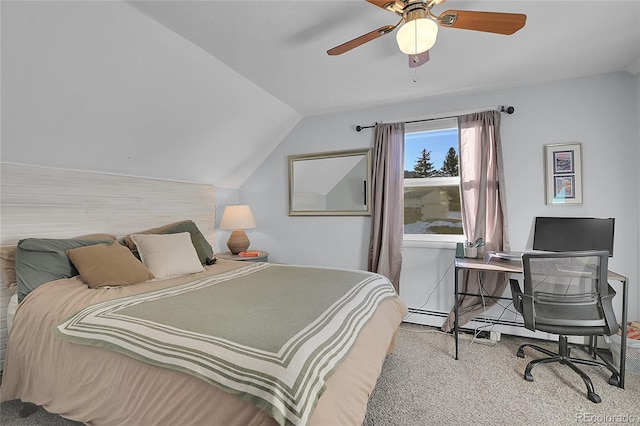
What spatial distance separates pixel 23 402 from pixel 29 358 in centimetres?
32

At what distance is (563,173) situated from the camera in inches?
105

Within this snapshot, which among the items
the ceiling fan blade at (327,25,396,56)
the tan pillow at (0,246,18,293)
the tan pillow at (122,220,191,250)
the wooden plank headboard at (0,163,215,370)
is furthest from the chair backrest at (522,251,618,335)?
the tan pillow at (0,246,18,293)

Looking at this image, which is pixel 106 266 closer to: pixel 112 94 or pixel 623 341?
pixel 112 94

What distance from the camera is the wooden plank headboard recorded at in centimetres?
211

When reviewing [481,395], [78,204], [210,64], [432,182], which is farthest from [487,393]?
[78,204]

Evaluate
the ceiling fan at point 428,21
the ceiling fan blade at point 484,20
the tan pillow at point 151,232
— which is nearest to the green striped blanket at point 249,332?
the tan pillow at point 151,232

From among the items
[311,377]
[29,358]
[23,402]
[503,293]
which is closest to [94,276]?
[29,358]

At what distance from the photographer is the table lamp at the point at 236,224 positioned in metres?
3.61

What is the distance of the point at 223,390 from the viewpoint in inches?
40.4

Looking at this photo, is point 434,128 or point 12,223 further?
point 434,128

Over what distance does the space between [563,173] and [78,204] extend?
4234 millimetres

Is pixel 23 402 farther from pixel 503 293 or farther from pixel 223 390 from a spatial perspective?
pixel 503 293

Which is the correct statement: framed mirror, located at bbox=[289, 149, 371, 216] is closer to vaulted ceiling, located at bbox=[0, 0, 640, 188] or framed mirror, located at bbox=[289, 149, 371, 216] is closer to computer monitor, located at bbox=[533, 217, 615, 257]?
vaulted ceiling, located at bbox=[0, 0, 640, 188]

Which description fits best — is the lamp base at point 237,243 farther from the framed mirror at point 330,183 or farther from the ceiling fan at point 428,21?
the ceiling fan at point 428,21
